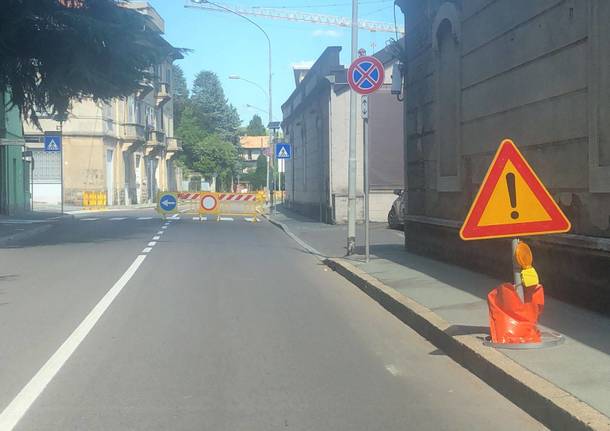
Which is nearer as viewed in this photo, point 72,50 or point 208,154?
point 72,50

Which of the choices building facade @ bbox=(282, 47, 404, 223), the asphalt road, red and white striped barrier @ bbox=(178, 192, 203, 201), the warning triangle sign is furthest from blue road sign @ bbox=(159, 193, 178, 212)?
the warning triangle sign

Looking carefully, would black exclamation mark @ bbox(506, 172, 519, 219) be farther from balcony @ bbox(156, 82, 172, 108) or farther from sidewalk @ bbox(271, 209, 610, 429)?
balcony @ bbox(156, 82, 172, 108)

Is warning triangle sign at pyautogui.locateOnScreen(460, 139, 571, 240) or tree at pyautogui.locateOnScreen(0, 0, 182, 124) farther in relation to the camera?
tree at pyautogui.locateOnScreen(0, 0, 182, 124)

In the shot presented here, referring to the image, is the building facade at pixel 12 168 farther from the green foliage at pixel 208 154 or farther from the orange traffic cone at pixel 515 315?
the green foliage at pixel 208 154

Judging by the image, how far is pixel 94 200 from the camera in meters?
48.4

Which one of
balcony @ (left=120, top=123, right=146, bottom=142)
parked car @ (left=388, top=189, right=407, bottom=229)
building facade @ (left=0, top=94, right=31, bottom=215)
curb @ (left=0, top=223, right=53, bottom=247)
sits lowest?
curb @ (left=0, top=223, right=53, bottom=247)

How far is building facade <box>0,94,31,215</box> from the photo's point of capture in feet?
98.2

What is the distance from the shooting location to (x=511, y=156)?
6164 millimetres

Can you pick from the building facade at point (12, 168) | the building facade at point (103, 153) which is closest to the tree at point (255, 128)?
the building facade at point (103, 153)

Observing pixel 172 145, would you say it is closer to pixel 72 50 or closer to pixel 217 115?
pixel 217 115

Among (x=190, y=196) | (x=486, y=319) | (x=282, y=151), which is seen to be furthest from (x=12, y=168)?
(x=486, y=319)

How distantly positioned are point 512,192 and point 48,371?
14.6 ft

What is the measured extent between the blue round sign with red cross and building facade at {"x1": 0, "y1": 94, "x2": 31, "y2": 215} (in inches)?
764

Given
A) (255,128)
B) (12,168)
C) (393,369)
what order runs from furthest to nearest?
1. (255,128)
2. (12,168)
3. (393,369)
